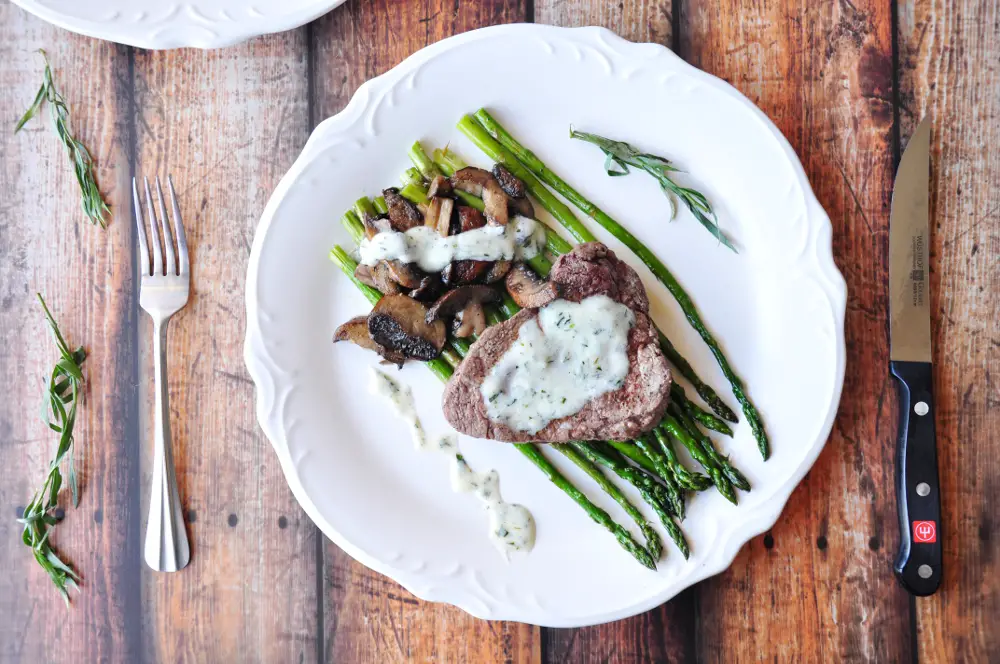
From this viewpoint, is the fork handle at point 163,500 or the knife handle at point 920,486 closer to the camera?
the knife handle at point 920,486

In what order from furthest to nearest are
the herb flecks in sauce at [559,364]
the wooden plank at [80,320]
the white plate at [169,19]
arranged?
the wooden plank at [80,320], the white plate at [169,19], the herb flecks in sauce at [559,364]

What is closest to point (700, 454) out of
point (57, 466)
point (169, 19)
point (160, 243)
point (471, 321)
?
point (471, 321)

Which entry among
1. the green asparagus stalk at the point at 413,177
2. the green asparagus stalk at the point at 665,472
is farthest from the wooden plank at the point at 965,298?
the green asparagus stalk at the point at 413,177

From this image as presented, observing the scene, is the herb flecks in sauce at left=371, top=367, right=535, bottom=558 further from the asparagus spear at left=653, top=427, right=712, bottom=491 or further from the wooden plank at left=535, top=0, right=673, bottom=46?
the wooden plank at left=535, top=0, right=673, bottom=46

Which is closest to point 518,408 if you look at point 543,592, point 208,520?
point 543,592

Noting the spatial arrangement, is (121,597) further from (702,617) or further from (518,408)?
(702,617)

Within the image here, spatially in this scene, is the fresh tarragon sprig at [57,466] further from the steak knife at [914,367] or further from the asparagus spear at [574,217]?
the steak knife at [914,367]

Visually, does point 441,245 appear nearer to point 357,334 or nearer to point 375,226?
point 375,226

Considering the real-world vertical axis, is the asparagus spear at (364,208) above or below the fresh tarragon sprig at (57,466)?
above
